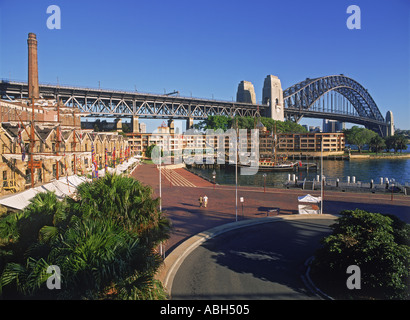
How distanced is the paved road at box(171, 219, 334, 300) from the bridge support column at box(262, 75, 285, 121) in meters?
146

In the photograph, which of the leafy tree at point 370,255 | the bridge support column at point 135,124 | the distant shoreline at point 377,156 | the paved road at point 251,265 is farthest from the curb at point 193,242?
the distant shoreline at point 377,156

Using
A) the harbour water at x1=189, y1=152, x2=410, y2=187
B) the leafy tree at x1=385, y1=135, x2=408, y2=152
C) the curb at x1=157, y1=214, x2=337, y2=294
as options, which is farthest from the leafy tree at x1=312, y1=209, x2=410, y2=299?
the leafy tree at x1=385, y1=135, x2=408, y2=152

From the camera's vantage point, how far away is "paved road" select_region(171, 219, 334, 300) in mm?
11359

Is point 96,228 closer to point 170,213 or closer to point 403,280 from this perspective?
point 403,280

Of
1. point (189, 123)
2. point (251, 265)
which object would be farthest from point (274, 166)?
point (251, 265)

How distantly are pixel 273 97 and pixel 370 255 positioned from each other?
513 ft

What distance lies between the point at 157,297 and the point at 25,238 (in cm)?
603

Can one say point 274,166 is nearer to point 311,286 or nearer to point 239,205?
point 239,205

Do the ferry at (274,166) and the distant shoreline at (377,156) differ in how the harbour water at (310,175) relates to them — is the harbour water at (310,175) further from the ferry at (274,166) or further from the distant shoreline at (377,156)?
the distant shoreline at (377,156)

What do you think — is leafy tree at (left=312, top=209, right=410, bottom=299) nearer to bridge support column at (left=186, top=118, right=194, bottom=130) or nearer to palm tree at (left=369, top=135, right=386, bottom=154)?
bridge support column at (left=186, top=118, right=194, bottom=130)

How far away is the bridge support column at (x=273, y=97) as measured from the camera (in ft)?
521

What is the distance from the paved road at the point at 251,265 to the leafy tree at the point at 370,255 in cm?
148

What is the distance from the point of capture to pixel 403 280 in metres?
10.2

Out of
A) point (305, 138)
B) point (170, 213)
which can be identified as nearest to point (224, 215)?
point (170, 213)
